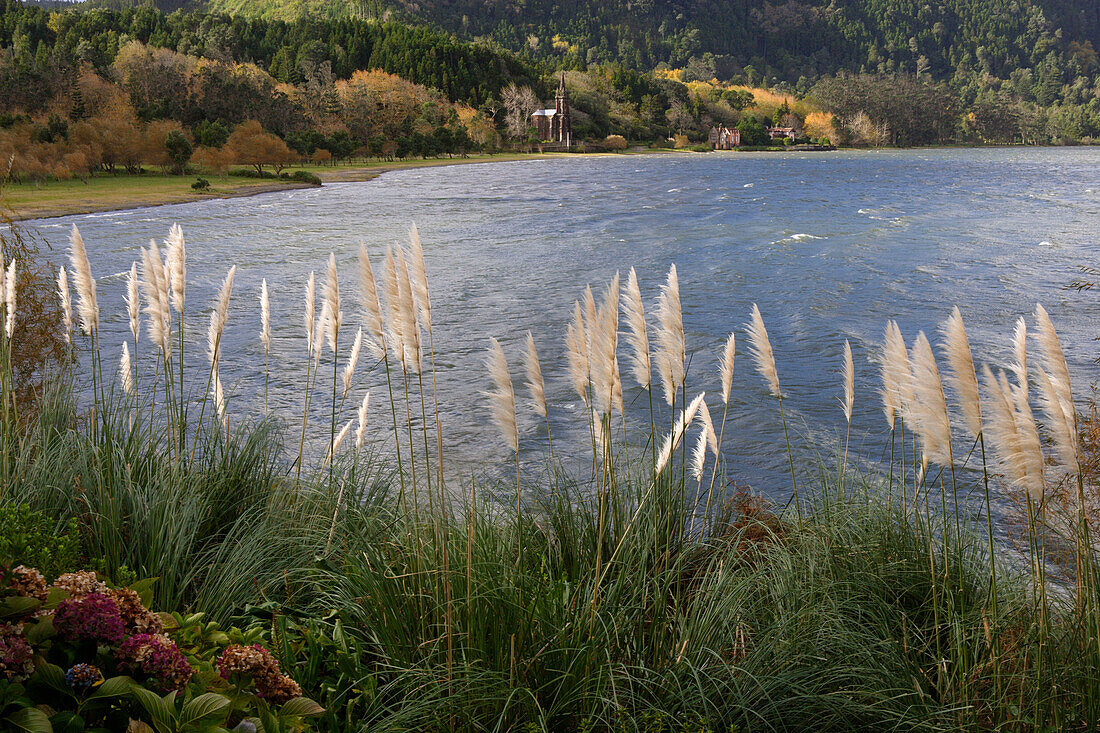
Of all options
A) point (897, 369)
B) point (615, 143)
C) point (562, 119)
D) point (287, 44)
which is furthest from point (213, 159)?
point (615, 143)

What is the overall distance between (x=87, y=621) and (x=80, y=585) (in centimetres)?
15

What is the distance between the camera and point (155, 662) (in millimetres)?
2104

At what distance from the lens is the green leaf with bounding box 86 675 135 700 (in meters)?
2.02

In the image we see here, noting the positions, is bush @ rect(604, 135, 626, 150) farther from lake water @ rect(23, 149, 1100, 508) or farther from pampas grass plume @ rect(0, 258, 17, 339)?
pampas grass plume @ rect(0, 258, 17, 339)

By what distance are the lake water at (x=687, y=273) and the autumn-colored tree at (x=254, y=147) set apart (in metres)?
18.8

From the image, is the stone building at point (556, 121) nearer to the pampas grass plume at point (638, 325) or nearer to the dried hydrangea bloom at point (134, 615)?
the pampas grass plume at point (638, 325)

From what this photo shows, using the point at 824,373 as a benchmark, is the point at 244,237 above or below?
above

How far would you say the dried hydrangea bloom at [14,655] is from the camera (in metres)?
1.94

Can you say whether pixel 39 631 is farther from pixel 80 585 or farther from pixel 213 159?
pixel 213 159

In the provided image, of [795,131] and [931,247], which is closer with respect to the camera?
[931,247]

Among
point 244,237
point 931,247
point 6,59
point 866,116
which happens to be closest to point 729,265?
point 931,247

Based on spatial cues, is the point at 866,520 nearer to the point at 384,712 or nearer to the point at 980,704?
the point at 980,704

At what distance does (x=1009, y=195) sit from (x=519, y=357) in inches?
1593

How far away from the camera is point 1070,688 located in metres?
3.01
